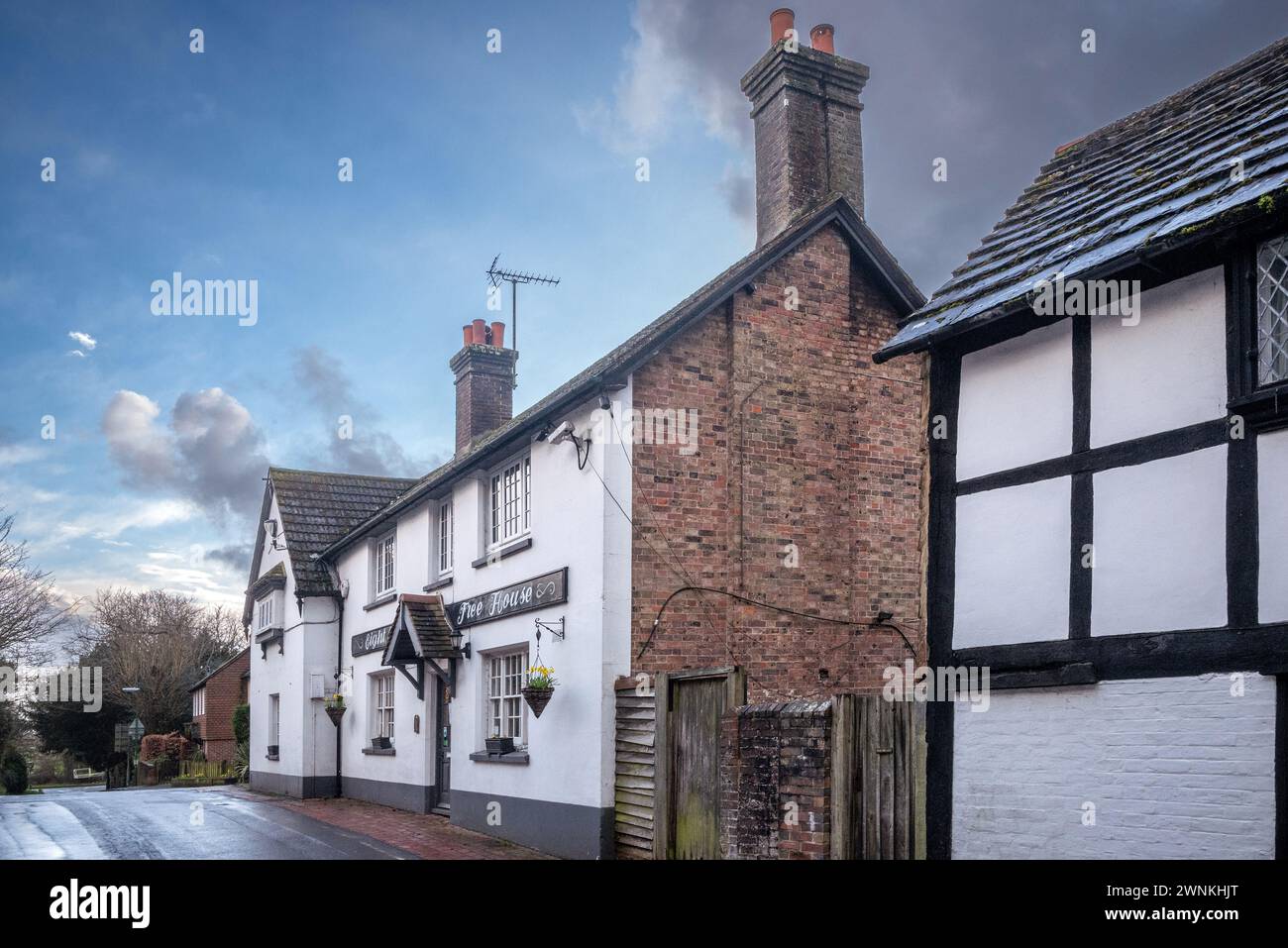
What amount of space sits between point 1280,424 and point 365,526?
18.7 metres

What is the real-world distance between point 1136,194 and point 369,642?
17.9 metres

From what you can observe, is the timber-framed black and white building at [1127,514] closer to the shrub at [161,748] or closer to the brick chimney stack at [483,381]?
the brick chimney stack at [483,381]

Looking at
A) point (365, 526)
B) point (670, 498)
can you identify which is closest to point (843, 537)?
point (670, 498)

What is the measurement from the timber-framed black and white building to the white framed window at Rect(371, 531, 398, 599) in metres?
15.4

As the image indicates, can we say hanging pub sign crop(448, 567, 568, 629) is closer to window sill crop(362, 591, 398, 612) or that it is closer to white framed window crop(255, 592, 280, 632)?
window sill crop(362, 591, 398, 612)

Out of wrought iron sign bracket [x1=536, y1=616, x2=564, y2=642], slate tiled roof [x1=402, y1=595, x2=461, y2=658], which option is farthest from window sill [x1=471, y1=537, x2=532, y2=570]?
slate tiled roof [x1=402, y1=595, x2=461, y2=658]

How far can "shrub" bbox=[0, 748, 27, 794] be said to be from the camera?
4303cm

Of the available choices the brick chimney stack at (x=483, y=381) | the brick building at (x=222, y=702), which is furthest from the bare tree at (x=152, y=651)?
the brick chimney stack at (x=483, y=381)

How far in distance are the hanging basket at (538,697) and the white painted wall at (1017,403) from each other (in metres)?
6.56

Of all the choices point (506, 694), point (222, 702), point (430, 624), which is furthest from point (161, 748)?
point (506, 694)

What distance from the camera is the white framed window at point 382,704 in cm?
2255

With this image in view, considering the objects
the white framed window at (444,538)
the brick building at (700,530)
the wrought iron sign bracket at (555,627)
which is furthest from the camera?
the white framed window at (444,538)

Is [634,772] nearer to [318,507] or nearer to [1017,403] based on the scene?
[1017,403]
